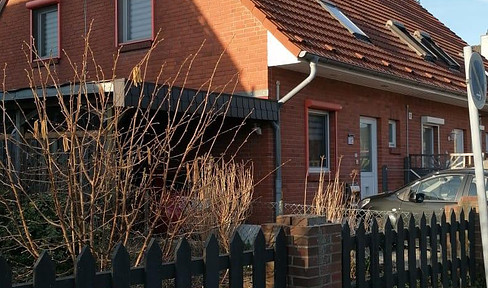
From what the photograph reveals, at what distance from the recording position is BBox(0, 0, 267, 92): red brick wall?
446 inches

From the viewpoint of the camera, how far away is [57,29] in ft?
49.0

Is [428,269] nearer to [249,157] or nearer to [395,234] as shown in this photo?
[395,234]

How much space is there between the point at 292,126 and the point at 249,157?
99cm

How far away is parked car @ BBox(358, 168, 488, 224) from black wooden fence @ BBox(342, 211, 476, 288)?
3354 mm

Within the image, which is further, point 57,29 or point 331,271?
A: point 57,29

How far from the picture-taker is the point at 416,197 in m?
10.1

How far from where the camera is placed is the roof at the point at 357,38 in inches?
436

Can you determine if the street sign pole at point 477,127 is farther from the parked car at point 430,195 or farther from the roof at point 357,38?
the roof at point 357,38

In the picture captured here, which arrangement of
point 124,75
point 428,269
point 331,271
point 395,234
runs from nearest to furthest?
point 331,271 < point 395,234 < point 428,269 < point 124,75

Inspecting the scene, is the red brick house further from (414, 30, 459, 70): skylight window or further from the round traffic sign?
the round traffic sign

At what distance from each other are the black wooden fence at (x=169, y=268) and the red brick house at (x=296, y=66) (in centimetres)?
513

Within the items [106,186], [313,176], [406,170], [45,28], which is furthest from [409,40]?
[106,186]

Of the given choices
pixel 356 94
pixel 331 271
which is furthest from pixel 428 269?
pixel 356 94

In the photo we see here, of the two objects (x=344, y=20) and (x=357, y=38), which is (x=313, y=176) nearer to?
(x=357, y=38)
